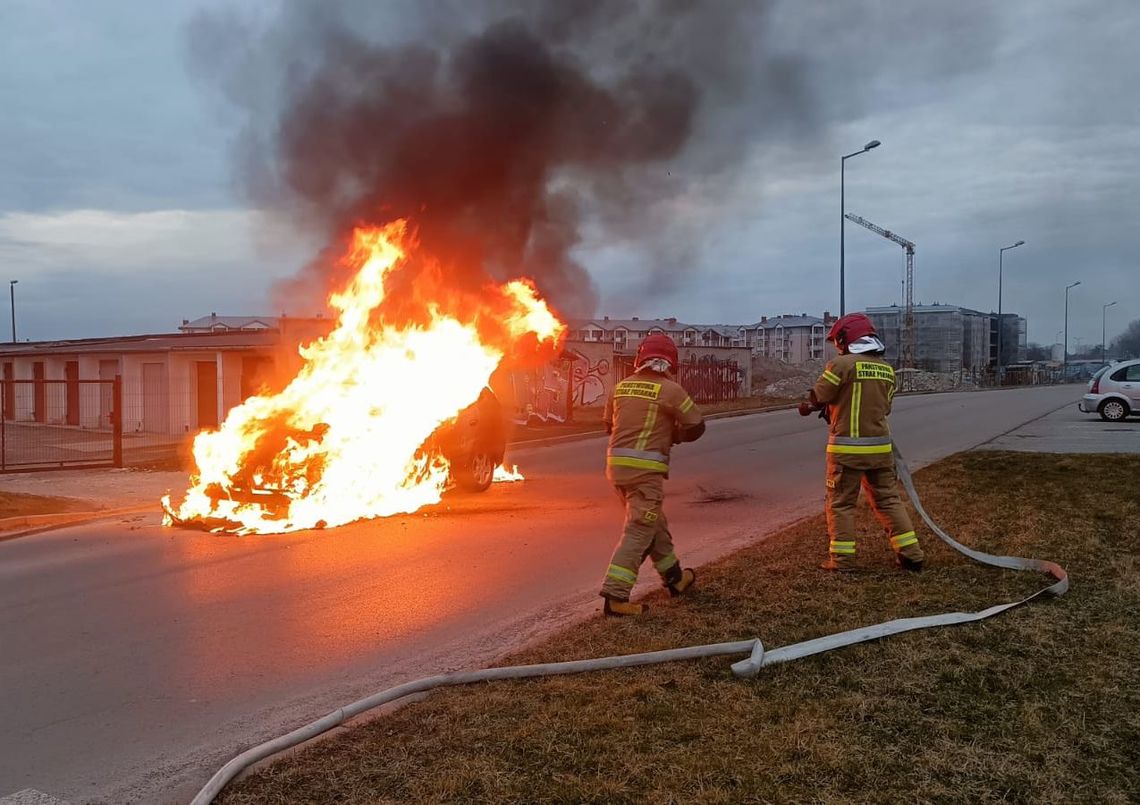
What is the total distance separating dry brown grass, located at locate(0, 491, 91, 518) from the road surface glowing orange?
162 cm

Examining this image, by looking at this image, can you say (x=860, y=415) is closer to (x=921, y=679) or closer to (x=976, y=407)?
(x=921, y=679)

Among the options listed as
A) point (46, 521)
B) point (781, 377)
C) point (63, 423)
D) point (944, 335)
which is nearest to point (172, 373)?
point (63, 423)

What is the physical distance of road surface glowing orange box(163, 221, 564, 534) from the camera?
8.97 metres

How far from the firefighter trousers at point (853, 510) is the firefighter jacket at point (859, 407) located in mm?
97

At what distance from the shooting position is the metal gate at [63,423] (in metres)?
16.9

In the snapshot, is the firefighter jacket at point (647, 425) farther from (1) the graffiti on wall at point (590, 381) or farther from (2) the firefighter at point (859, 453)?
(1) the graffiti on wall at point (590, 381)

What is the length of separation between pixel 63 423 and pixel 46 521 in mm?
18685

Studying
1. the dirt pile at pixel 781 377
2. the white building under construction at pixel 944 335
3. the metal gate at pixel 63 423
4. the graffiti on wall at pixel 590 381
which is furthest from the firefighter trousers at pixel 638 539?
the white building under construction at pixel 944 335

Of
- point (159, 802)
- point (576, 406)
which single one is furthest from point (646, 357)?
point (576, 406)

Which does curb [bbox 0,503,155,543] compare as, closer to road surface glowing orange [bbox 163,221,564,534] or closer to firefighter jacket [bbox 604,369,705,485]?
road surface glowing orange [bbox 163,221,564,534]

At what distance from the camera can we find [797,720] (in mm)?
3643

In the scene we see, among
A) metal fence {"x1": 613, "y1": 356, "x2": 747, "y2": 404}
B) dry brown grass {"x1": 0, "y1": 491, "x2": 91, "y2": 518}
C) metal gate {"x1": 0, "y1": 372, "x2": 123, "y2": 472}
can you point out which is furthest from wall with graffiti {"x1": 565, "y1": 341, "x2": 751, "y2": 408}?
dry brown grass {"x1": 0, "y1": 491, "x2": 91, "y2": 518}

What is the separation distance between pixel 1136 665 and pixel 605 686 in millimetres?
2573

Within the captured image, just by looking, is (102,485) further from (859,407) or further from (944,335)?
(944,335)
